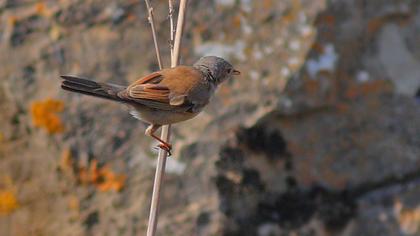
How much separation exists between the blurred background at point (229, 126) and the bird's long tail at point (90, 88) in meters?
1.03

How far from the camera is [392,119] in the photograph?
15.9 ft

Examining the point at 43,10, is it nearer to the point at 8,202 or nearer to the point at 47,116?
the point at 47,116

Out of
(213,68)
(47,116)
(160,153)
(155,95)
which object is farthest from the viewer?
(47,116)

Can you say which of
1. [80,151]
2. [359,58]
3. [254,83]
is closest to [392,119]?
[359,58]

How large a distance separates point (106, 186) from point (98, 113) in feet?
1.25

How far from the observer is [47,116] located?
4598mm

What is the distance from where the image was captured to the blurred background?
461 centimetres

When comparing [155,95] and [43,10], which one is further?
[43,10]

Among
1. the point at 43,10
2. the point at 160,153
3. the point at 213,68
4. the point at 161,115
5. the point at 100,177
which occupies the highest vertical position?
the point at 43,10

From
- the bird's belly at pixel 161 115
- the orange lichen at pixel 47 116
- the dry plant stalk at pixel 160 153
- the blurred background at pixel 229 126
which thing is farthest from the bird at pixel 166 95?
the orange lichen at pixel 47 116

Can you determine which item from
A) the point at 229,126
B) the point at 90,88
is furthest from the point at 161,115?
the point at 229,126

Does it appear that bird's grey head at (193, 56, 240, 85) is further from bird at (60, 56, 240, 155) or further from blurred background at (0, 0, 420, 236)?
blurred background at (0, 0, 420, 236)

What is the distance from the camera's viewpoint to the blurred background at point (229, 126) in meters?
4.61

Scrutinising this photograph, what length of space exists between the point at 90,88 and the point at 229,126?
1409mm
